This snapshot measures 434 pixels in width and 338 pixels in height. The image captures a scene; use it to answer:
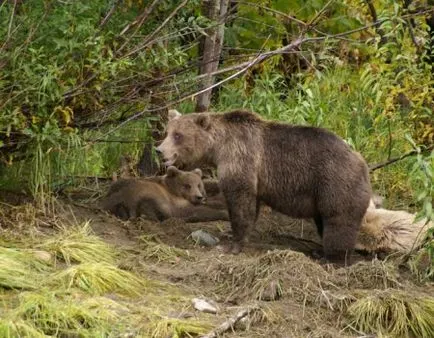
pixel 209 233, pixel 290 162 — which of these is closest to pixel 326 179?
pixel 290 162

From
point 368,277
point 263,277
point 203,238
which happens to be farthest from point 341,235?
point 263,277

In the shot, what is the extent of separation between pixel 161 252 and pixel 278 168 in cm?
145

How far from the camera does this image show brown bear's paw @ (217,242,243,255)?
8.73 m

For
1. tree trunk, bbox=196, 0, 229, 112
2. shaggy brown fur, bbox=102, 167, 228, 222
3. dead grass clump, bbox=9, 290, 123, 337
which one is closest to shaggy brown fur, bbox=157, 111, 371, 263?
shaggy brown fur, bbox=102, 167, 228, 222

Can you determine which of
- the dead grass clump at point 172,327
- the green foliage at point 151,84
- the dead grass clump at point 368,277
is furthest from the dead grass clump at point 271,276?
the green foliage at point 151,84

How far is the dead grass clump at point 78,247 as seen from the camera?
24.3ft

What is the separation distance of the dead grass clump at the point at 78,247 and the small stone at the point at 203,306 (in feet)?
3.58

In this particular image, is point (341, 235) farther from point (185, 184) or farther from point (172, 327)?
point (172, 327)

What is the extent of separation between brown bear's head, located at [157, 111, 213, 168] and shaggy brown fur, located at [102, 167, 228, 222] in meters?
0.63

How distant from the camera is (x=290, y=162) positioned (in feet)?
29.2

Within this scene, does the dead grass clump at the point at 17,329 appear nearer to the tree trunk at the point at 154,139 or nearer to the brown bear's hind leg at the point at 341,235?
the brown bear's hind leg at the point at 341,235

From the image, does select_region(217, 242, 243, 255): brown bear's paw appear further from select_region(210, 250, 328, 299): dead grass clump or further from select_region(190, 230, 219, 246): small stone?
select_region(210, 250, 328, 299): dead grass clump

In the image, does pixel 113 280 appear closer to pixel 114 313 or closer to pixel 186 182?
pixel 114 313

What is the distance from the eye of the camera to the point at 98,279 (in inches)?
267
